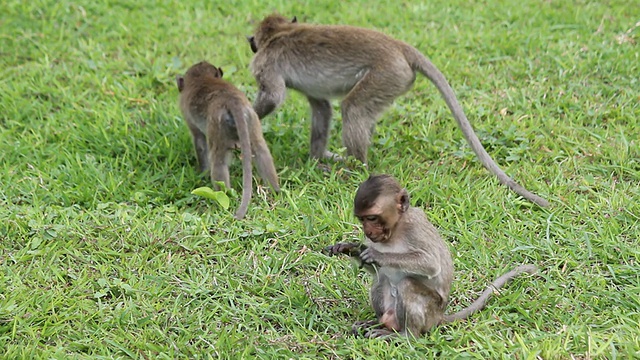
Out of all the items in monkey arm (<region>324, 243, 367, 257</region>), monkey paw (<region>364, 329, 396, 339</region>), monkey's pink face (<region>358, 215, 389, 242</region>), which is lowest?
monkey paw (<region>364, 329, 396, 339</region>)

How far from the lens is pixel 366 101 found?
7.24m

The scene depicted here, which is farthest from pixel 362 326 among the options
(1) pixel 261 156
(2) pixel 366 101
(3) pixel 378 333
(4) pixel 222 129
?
(2) pixel 366 101

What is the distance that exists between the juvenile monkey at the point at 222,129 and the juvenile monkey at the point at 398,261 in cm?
187

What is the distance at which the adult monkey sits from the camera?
7223 mm

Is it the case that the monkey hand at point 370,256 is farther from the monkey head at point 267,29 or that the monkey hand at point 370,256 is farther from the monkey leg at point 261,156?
the monkey head at point 267,29

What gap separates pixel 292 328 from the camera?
17.2ft

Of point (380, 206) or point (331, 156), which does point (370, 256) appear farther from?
point (331, 156)

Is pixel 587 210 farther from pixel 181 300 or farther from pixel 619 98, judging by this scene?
pixel 181 300

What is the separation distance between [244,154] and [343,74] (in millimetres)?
1294

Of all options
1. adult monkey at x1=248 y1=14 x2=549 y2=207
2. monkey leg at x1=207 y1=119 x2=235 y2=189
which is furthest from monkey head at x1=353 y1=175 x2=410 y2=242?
monkey leg at x1=207 y1=119 x2=235 y2=189

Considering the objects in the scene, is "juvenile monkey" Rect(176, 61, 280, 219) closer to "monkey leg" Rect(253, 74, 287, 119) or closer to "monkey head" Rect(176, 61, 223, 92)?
"monkey head" Rect(176, 61, 223, 92)

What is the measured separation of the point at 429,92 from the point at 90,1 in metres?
4.46

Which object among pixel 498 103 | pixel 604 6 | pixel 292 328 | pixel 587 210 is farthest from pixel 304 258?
pixel 604 6

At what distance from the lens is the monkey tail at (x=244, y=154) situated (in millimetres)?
6586
